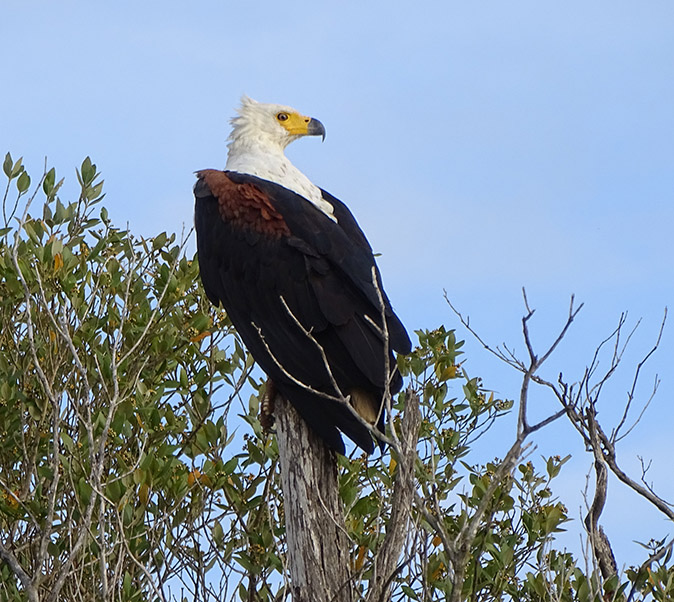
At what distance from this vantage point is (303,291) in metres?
4.98

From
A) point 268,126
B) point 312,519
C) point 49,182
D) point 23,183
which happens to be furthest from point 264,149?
point 312,519

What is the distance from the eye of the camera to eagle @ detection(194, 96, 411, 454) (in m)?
4.67

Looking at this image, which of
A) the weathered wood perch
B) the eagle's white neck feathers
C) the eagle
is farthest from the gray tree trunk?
the eagle's white neck feathers

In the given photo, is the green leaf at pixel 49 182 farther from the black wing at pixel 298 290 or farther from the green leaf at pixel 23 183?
the black wing at pixel 298 290

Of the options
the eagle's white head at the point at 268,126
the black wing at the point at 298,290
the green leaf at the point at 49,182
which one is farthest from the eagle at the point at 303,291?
the green leaf at the point at 49,182

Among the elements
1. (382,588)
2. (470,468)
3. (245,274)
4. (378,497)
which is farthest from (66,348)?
(382,588)

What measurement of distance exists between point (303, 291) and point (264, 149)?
5.34ft

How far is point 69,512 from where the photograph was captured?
570cm

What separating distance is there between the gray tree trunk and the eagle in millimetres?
103

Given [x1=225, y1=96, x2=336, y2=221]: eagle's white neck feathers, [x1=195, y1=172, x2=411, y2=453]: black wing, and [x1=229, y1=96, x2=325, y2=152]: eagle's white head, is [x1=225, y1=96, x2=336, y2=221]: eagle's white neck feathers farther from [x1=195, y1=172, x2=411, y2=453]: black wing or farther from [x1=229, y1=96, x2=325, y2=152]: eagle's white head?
[x1=195, y1=172, x2=411, y2=453]: black wing

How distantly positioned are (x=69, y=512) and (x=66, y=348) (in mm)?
862

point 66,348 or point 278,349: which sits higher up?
point 66,348

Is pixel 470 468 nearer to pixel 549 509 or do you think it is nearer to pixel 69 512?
pixel 549 509

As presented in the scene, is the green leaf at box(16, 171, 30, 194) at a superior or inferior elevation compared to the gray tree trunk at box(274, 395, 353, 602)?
superior
